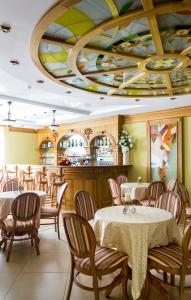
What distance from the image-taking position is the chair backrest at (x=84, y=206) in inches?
148

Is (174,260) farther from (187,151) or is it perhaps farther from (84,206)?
(187,151)

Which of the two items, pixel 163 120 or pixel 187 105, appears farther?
pixel 163 120

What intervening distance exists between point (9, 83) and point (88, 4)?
3358 millimetres

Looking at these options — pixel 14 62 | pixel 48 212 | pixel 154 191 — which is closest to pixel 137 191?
pixel 154 191

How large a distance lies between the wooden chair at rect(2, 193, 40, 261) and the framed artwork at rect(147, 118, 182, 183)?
4446 millimetres

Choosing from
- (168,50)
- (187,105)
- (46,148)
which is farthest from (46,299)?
(46,148)

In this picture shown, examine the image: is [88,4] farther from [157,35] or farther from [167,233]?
[167,233]

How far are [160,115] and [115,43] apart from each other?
15.2ft

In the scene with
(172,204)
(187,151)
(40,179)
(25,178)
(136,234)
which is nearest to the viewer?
(136,234)

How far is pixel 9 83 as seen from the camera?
5.43 meters

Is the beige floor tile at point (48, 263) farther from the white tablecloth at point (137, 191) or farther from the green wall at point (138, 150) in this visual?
the green wall at point (138, 150)

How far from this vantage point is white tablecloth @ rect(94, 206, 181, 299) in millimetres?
2701

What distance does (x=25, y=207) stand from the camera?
13.4ft

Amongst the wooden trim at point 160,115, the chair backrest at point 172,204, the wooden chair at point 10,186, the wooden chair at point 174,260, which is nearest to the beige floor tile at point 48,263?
the wooden chair at point 174,260
